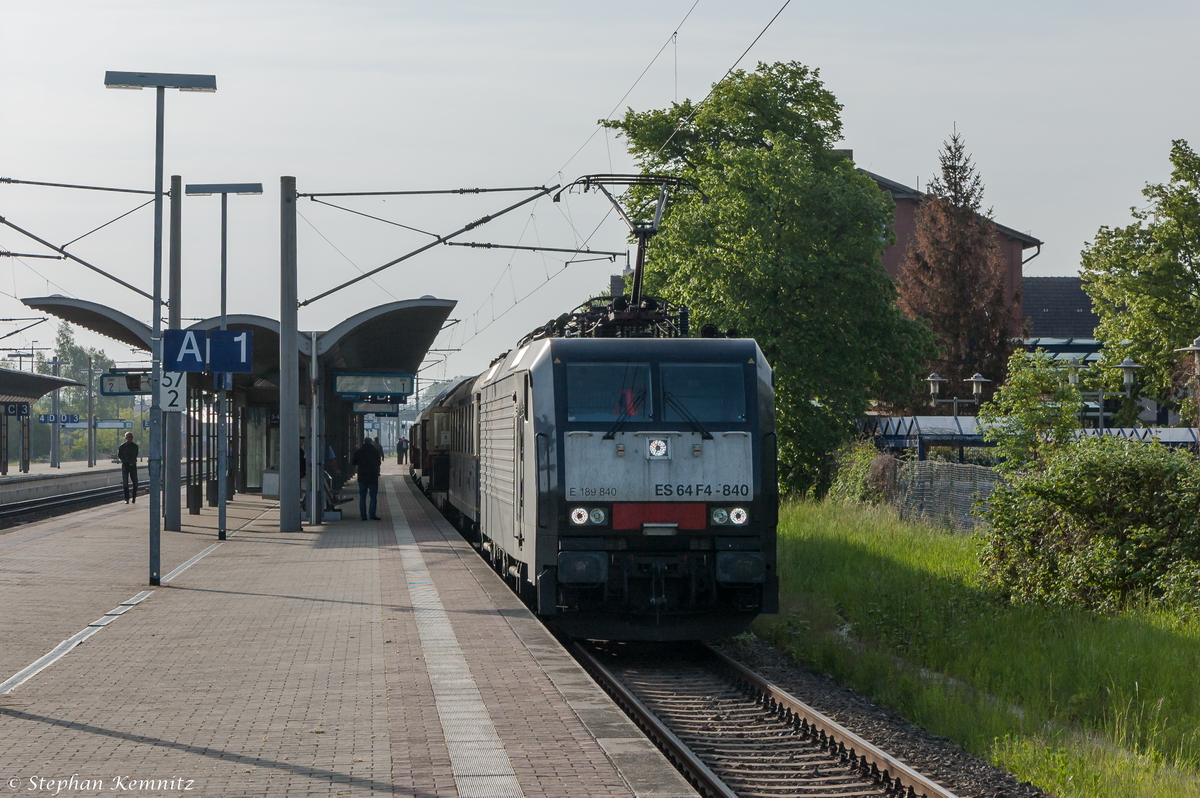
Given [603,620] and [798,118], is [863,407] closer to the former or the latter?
[798,118]

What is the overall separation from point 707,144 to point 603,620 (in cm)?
2731

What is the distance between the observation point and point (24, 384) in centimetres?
4969

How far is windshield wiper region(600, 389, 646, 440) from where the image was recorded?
11305 millimetres

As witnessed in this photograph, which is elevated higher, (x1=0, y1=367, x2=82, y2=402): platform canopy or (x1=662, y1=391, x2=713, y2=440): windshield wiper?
(x1=0, y1=367, x2=82, y2=402): platform canopy

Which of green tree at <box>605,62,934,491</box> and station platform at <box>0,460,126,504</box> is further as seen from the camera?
station platform at <box>0,460,126,504</box>

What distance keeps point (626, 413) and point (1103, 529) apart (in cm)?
522

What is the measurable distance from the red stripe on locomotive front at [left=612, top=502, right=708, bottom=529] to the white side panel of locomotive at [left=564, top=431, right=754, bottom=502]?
0.06 m

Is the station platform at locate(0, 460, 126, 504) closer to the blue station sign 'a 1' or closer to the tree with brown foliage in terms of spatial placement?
the blue station sign 'a 1'

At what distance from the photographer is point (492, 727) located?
7598mm

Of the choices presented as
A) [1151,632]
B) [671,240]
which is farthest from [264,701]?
[671,240]

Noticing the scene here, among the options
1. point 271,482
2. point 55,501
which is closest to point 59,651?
point 271,482

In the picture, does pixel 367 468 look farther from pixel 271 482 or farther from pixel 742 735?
pixel 742 735

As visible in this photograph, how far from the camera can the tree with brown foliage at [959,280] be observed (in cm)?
4678

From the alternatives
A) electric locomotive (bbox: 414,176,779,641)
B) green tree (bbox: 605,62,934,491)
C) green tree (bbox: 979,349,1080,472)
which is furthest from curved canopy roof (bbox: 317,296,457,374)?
electric locomotive (bbox: 414,176,779,641)
